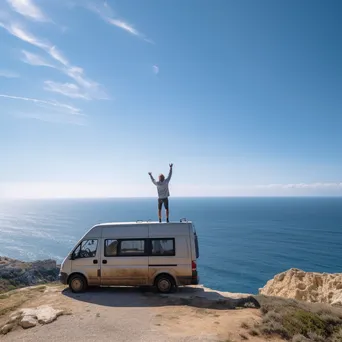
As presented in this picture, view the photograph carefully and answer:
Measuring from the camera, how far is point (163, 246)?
41.8 ft

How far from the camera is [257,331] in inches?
344

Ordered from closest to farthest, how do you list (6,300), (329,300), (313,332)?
1. (313,332)
2. (6,300)
3. (329,300)

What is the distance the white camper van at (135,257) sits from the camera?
41.0 ft

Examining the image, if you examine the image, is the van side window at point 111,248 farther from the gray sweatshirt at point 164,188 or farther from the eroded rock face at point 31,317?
the gray sweatshirt at point 164,188

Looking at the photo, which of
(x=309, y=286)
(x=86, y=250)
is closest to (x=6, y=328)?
(x=86, y=250)

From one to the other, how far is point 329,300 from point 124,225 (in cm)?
2200

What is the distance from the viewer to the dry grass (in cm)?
876

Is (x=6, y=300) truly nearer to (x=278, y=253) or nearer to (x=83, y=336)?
(x=83, y=336)

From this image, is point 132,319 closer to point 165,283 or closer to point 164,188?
point 165,283

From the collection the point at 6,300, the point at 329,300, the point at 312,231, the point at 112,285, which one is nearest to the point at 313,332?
the point at 112,285

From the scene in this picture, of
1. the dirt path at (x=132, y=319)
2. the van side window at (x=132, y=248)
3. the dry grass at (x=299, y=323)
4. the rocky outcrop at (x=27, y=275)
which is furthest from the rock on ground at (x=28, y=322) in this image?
the rocky outcrop at (x=27, y=275)

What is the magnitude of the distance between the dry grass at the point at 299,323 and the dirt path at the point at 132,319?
470mm

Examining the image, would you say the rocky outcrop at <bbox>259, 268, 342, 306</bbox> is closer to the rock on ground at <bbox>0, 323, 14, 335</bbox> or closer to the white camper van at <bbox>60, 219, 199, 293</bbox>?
the white camper van at <bbox>60, 219, 199, 293</bbox>

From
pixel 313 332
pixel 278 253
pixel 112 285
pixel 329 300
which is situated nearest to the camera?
pixel 313 332
